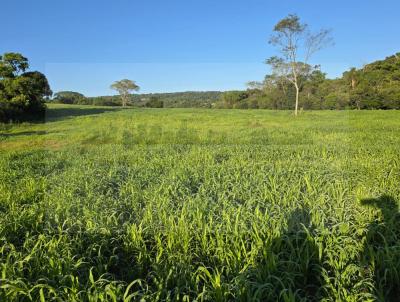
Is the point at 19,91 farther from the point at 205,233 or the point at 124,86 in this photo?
the point at 205,233

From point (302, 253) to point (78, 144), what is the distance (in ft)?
36.2

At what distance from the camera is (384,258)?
10.2 feet

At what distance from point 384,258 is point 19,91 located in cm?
2460

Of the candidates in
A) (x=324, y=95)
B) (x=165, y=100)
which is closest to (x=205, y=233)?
(x=165, y=100)

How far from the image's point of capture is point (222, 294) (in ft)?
8.32

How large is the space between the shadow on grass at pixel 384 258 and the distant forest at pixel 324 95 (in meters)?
21.5

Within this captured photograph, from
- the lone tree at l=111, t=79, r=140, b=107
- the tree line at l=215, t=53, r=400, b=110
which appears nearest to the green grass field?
the lone tree at l=111, t=79, r=140, b=107

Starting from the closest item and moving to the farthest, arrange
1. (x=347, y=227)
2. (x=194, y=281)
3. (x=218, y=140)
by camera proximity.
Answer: (x=194, y=281) → (x=347, y=227) → (x=218, y=140)

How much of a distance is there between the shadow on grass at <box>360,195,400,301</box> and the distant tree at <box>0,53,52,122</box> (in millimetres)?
23265

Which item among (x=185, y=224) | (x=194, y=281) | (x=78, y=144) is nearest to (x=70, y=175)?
(x=185, y=224)

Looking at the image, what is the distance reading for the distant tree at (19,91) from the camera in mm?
21406

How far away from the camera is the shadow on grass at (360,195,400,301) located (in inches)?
112

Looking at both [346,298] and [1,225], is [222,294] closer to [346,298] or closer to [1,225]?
[346,298]

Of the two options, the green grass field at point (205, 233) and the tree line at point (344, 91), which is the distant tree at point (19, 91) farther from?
the tree line at point (344, 91)
